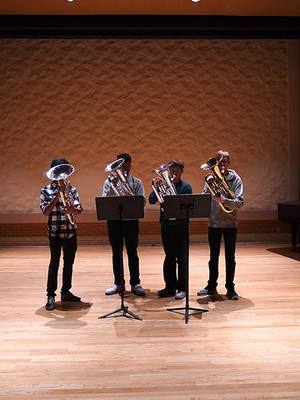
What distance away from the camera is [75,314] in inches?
199

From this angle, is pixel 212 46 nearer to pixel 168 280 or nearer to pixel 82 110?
pixel 82 110

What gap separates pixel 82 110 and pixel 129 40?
1575mm

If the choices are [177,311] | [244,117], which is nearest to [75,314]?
[177,311]

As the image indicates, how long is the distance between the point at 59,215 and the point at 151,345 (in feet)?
5.74

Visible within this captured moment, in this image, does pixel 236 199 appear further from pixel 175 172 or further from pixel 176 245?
pixel 176 245

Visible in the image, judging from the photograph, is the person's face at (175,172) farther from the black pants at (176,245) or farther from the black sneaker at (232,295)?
the black sneaker at (232,295)

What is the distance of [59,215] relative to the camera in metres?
5.19

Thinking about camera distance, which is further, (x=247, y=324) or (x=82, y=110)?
(x=82, y=110)

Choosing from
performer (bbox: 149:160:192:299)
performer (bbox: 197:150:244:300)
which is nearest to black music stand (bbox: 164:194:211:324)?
performer (bbox: 197:150:244:300)

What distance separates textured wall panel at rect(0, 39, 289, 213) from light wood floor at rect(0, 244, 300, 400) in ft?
11.3

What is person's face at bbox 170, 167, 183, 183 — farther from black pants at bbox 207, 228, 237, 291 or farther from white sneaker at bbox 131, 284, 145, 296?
white sneaker at bbox 131, 284, 145, 296

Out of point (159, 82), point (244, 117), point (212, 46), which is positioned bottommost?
point (244, 117)

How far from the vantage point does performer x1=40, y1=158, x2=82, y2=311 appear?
505cm

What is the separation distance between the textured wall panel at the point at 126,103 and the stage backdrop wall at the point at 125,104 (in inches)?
0.7
